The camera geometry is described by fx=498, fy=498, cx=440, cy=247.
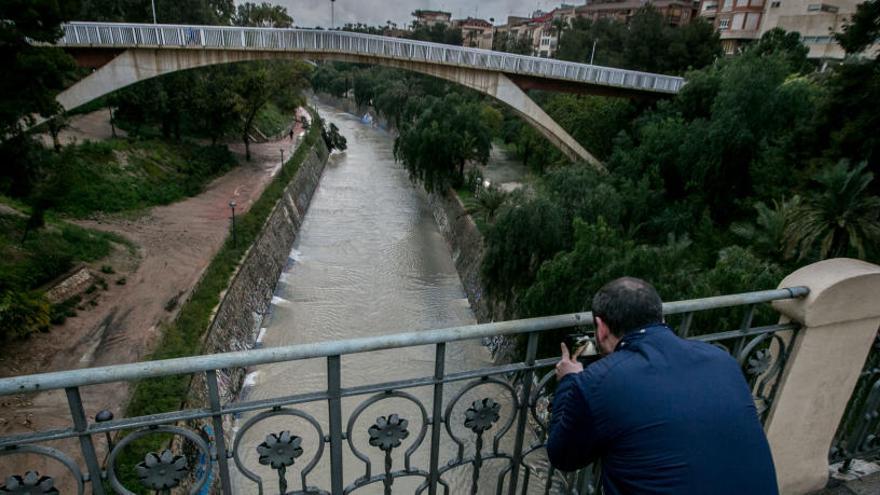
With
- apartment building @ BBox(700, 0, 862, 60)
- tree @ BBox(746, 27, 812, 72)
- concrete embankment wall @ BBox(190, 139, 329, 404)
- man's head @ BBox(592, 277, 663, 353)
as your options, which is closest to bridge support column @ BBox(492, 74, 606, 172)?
concrete embankment wall @ BBox(190, 139, 329, 404)

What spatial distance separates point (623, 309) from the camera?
1856 mm

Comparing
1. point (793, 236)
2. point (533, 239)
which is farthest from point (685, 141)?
point (533, 239)

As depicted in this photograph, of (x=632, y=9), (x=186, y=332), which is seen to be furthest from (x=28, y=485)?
(x=632, y=9)

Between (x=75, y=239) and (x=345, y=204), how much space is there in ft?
51.7

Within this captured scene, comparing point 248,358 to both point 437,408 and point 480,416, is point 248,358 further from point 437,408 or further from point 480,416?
point 480,416

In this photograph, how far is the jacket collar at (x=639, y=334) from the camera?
1.79 metres

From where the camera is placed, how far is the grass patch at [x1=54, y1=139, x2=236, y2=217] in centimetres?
1811

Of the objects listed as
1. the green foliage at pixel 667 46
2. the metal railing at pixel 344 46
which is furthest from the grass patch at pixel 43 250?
the green foliage at pixel 667 46

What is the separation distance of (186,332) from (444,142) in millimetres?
16646

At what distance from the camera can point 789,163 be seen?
1577 cm

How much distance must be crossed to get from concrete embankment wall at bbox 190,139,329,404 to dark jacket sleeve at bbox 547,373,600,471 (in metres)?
10.2

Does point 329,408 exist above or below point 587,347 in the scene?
below

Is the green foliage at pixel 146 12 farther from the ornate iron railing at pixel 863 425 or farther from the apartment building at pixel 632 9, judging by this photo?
the apartment building at pixel 632 9

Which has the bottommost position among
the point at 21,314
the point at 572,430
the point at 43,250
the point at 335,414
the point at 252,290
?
the point at 252,290
